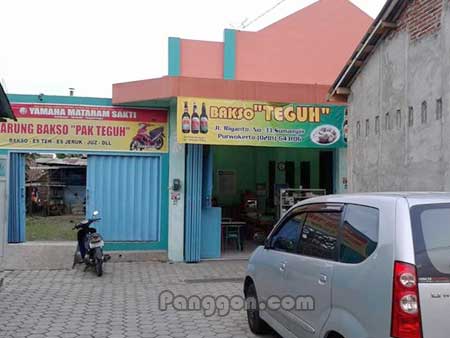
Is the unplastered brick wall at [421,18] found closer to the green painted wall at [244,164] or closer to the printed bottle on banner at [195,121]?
the printed bottle on banner at [195,121]

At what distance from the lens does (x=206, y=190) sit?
1135cm

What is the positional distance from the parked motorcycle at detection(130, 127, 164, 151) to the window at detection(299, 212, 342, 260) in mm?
7412

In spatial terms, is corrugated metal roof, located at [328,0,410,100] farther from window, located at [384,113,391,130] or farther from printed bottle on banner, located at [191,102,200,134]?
printed bottle on banner, located at [191,102,200,134]

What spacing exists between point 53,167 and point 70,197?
158 cm

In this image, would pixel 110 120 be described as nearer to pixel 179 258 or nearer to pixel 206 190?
pixel 206 190

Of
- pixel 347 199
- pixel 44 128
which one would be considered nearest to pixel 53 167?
pixel 44 128

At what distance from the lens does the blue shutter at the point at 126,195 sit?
1155 cm

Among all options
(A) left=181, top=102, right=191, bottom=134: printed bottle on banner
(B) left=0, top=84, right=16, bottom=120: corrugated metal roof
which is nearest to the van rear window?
(B) left=0, top=84, right=16, bottom=120: corrugated metal roof

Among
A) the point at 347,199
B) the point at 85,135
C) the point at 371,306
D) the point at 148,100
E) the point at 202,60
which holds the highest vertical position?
the point at 202,60

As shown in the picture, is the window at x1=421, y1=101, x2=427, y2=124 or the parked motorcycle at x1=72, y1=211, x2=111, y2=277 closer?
the window at x1=421, y1=101, x2=427, y2=124

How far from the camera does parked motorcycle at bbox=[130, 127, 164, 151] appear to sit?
11.7m

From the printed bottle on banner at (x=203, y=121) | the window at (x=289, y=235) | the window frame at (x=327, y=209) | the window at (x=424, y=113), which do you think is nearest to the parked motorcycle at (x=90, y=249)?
the printed bottle on banner at (x=203, y=121)

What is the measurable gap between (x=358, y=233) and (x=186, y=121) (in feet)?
23.3

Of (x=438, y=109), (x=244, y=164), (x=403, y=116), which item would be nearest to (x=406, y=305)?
(x=438, y=109)
